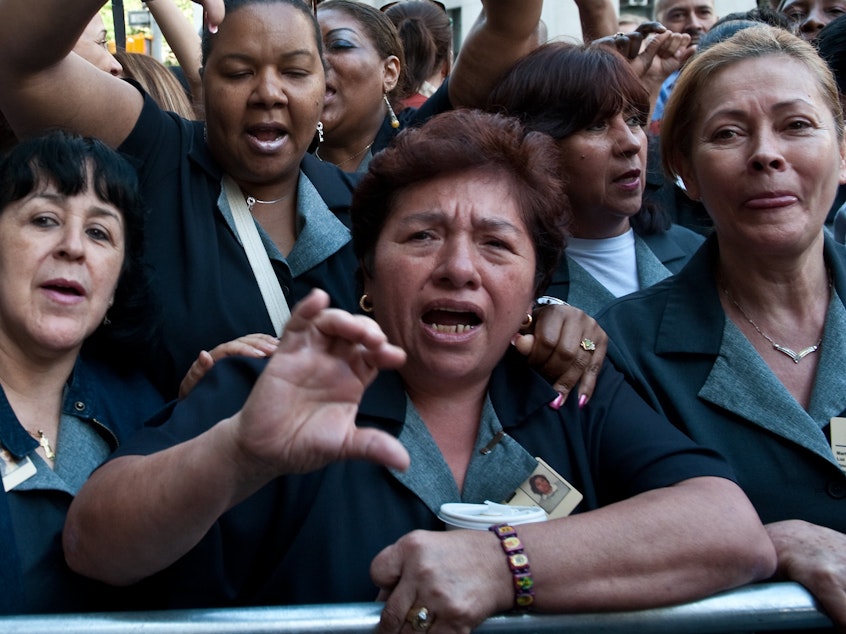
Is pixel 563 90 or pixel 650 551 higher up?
pixel 563 90

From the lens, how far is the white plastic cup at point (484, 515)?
2.06m

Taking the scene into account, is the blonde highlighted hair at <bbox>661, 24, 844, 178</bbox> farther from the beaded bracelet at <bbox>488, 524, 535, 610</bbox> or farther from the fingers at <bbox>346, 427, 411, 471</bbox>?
the fingers at <bbox>346, 427, 411, 471</bbox>

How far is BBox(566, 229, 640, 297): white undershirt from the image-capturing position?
3.42 m

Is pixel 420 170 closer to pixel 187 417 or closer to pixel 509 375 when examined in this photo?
pixel 509 375

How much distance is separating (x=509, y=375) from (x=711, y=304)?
657 millimetres

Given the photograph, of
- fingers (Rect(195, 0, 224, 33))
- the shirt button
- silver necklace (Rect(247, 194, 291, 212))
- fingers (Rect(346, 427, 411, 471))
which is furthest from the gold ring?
fingers (Rect(195, 0, 224, 33))

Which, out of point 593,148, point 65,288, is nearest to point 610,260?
point 593,148

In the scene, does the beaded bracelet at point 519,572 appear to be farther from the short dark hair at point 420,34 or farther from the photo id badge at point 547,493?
the short dark hair at point 420,34

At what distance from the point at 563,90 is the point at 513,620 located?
6.51ft

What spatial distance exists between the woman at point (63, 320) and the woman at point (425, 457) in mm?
405

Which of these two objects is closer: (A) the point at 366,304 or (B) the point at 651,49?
(A) the point at 366,304

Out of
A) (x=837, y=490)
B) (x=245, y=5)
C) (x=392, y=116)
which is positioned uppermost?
(x=245, y=5)

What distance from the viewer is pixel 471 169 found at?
8.07 ft

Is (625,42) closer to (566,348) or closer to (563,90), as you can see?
(563,90)
